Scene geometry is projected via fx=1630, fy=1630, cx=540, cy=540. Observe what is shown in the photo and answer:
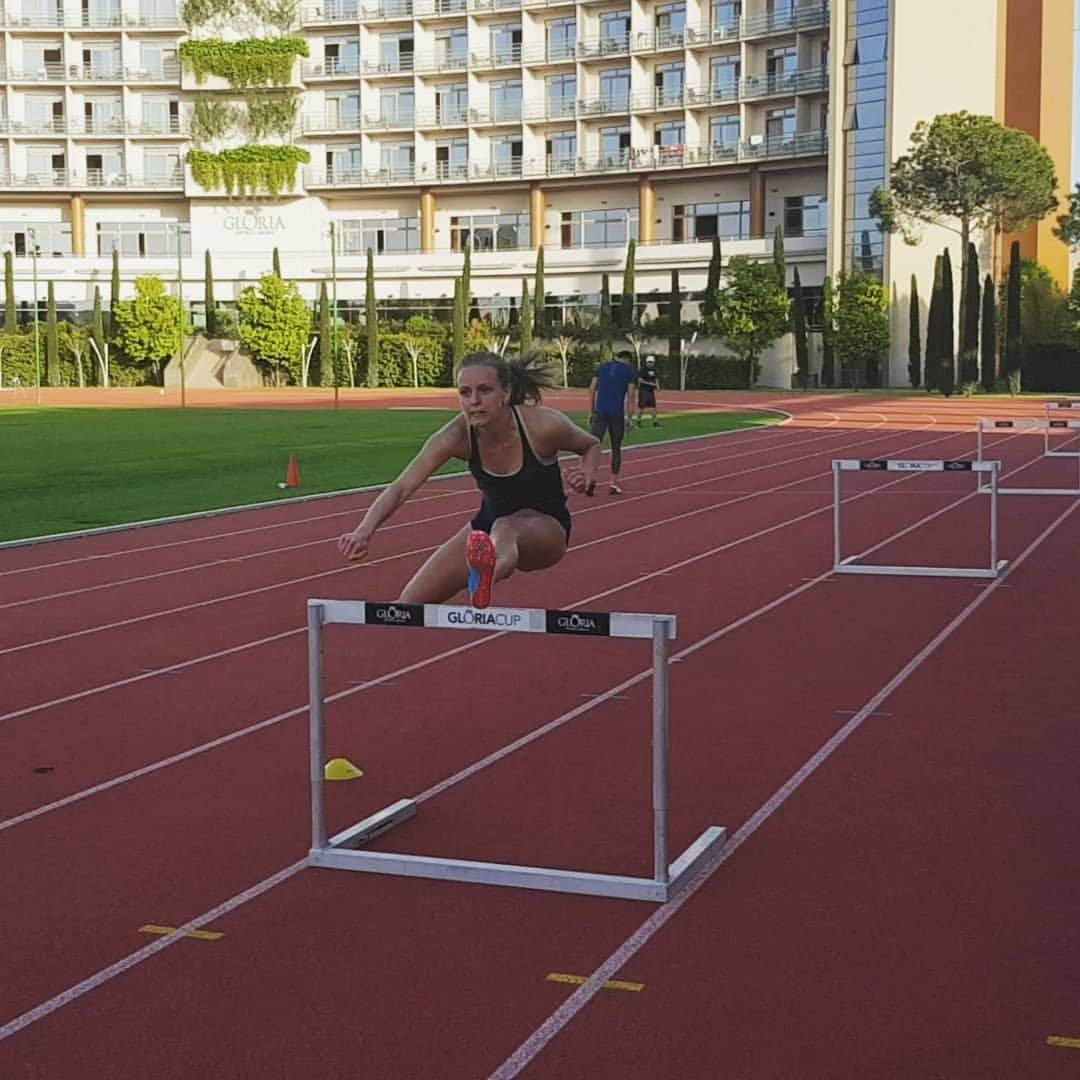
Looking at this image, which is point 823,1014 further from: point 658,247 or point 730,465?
point 658,247

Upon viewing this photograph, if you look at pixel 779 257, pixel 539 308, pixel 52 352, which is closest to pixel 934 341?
pixel 779 257

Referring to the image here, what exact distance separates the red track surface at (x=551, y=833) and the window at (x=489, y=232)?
76.6 meters

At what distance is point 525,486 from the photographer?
7.19 metres

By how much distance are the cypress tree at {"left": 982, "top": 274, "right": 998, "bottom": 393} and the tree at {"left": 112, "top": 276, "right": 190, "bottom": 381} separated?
1541 inches

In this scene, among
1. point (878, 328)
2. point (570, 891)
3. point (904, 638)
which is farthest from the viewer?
point (878, 328)

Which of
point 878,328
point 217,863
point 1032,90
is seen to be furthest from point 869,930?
point 1032,90

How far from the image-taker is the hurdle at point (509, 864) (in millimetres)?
5461

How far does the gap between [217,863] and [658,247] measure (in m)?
78.4

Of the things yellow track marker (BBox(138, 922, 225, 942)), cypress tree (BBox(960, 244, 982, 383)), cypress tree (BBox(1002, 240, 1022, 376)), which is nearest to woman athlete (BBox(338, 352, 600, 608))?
yellow track marker (BBox(138, 922, 225, 942))

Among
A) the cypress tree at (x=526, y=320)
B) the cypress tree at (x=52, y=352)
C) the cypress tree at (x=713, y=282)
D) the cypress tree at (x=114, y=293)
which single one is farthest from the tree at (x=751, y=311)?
the cypress tree at (x=52, y=352)

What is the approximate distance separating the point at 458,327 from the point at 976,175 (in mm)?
26456

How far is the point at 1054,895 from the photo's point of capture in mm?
5516

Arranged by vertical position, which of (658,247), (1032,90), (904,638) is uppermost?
(1032,90)

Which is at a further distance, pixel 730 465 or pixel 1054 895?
pixel 730 465
